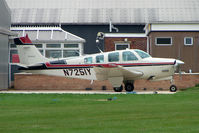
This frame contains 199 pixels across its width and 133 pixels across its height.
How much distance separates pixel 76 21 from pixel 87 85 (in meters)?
14.6

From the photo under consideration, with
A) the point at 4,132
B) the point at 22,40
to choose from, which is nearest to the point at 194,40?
the point at 22,40

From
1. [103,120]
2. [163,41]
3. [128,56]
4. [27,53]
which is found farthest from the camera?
[163,41]

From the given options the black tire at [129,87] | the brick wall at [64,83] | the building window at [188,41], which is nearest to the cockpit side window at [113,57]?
the black tire at [129,87]

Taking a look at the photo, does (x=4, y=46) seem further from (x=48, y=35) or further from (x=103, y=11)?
(x=103, y=11)

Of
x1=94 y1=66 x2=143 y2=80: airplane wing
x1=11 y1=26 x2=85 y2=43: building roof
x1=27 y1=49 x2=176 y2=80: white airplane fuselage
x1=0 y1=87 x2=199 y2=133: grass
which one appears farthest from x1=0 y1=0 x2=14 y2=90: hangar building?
x1=0 y1=87 x2=199 y2=133: grass

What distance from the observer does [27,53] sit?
29.2 metres

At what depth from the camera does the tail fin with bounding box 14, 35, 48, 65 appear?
29.0 meters

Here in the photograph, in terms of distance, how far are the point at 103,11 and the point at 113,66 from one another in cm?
2179

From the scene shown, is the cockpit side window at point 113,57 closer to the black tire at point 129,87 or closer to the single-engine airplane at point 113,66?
the single-engine airplane at point 113,66

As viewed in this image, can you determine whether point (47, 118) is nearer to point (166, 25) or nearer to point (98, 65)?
point (98, 65)

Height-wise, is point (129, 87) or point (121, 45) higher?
point (121, 45)

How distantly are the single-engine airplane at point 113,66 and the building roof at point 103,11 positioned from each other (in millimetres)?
Result: 17926

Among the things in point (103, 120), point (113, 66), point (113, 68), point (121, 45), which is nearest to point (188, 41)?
point (121, 45)

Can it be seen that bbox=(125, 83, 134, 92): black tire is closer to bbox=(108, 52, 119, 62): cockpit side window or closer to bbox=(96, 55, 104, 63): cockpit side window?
bbox=(108, 52, 119, 62): cockpit side window
